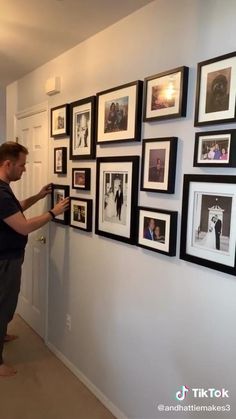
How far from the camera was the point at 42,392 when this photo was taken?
238 centimetres

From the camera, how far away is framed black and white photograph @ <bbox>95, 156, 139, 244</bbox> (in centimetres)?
197

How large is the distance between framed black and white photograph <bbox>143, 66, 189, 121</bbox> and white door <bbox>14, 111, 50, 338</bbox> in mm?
1342

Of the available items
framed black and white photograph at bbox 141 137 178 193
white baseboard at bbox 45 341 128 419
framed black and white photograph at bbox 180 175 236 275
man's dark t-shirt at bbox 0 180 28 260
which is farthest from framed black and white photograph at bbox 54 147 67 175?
white baseboard at bbox 45 341 128 419

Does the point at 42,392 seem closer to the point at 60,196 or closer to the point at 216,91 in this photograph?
the point at 60,196

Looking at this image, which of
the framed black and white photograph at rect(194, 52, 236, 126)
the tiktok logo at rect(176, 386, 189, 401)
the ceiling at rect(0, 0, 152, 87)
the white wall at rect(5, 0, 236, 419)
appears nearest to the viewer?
the framed black and white photograph at rect(194, 52, 236, 126)

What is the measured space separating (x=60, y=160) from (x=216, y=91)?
1511 millimetres

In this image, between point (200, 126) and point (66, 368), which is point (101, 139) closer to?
point (200, 126)

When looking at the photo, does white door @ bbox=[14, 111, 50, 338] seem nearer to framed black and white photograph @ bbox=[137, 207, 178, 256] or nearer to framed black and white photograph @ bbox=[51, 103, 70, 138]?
framed black and white photograph @ bbox=[51, 103, 70, 138]

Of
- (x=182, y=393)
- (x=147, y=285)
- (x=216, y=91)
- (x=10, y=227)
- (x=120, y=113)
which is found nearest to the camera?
(x=216, y=91)

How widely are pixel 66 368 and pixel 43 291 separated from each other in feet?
2.29

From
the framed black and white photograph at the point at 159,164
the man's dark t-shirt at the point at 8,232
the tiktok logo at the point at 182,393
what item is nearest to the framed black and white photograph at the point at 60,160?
the man's dark t-shirt at the point at 8,232

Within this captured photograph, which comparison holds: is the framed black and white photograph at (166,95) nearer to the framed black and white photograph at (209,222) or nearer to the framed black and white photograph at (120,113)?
the framed black and white photograph at (120,113)

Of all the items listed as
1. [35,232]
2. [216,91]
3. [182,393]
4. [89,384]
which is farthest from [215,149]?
[35,232]

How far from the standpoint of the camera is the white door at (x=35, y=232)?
3025 mm
